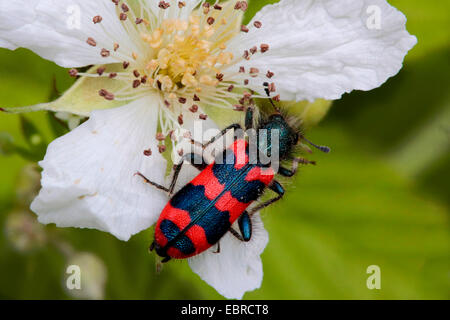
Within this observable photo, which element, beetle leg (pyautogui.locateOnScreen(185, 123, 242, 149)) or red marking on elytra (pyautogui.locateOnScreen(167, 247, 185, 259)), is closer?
red marking on elytra (pyautogui.locateOnScreen(167, 247, 185, 259))

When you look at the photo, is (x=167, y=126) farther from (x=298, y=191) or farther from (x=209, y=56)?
(x=298, y=191)

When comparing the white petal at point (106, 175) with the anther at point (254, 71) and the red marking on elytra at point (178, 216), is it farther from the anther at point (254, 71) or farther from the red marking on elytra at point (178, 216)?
the anther at point (254, 71)

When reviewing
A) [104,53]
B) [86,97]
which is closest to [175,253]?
[86,97]

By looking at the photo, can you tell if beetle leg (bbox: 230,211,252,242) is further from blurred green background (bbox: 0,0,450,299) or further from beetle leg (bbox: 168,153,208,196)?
blurred green background (bbox: 0,0,450,299)

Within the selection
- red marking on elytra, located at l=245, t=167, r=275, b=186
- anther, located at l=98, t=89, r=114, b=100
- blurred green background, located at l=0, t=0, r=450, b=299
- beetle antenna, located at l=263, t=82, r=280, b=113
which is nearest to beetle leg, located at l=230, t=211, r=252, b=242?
red marking on elytra, located at l=245, t=167, r=275, b=186
